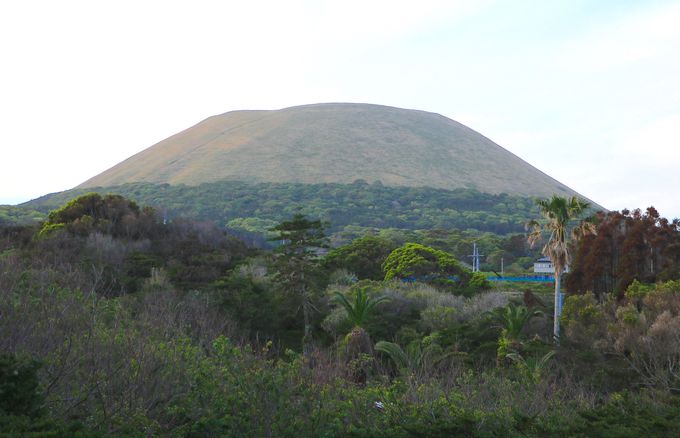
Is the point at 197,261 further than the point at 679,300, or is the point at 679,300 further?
the point at 197,261

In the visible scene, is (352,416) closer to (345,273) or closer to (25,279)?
(25,279)

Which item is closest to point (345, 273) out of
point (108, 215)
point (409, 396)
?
point (108, 215)

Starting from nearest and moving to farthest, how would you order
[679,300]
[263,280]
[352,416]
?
1. [352,416]
2. [679,300]
3. [263,280]

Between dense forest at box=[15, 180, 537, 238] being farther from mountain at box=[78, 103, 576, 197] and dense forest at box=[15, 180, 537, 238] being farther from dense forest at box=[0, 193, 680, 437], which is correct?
dense forest at box=[0, 193, 680, 437]

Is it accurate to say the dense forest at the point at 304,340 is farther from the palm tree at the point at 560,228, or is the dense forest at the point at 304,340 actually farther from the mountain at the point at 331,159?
the mountain at the point at 331,159

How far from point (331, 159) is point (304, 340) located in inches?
5610

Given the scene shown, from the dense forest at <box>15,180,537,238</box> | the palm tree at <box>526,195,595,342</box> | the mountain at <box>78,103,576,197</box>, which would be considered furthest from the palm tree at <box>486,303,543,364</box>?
the mountain at <box>78,103,576,197</box>

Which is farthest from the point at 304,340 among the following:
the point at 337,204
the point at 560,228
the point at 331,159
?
the point at 331,159

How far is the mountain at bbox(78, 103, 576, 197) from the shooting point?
162750 mm

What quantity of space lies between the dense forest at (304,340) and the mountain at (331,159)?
10501cm

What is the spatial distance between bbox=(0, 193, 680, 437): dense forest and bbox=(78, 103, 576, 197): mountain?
105 metres

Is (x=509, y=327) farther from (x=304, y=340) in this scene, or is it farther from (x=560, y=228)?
(x=304, y=340)

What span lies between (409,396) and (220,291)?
816 inches

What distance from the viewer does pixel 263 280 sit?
130 feet
